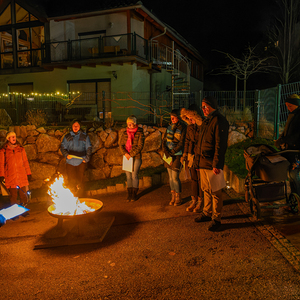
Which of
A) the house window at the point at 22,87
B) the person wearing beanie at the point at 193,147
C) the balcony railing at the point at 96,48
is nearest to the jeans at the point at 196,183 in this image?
the person wearing beanie at the point at 193,147

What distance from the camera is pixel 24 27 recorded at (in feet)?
64.4

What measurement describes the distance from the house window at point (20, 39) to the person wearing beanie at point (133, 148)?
1537 cm

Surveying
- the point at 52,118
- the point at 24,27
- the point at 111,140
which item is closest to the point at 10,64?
the point at 24,27

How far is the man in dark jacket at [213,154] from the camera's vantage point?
4.58m

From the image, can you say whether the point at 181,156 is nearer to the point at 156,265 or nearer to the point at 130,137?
the point at 130,137

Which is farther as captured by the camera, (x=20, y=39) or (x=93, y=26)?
(x=20, y=39)

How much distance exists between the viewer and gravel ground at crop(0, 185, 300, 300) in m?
3.16

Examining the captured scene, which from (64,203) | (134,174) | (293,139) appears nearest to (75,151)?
(134,174)

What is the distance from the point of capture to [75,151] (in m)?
7.21

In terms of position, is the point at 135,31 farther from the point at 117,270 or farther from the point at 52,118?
the point at 117,270

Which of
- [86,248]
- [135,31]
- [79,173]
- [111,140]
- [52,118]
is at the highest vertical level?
[135,31]

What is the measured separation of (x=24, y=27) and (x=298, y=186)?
20758 millimetres

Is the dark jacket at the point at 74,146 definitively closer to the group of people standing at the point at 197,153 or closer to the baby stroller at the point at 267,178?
the group of people standing at the point at 197,153

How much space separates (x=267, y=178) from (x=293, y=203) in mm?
809
